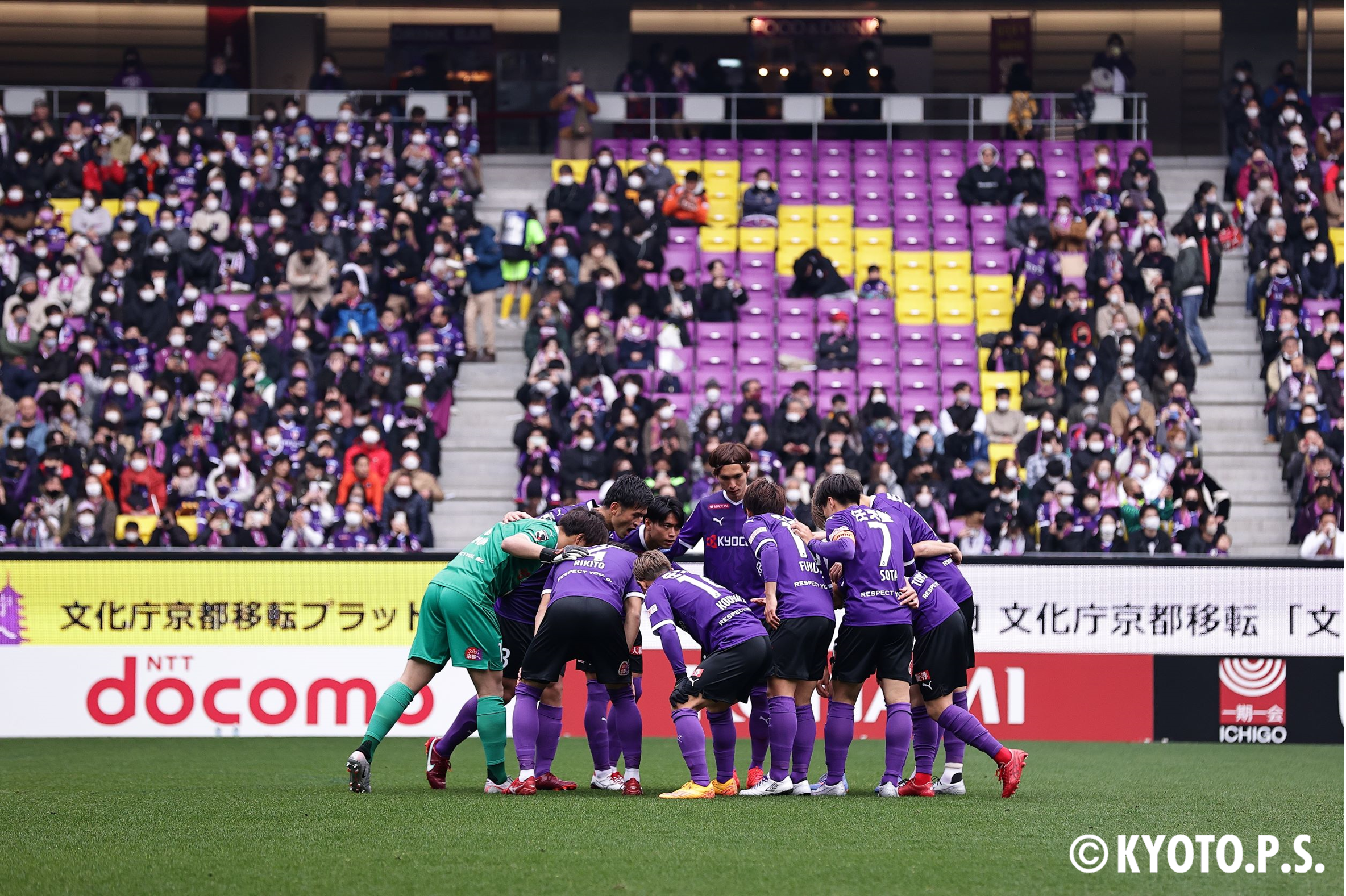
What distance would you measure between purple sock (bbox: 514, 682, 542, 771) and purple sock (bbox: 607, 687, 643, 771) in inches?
19.4

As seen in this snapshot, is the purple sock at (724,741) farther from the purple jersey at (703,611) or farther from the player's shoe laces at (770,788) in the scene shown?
the purple jersey at (703,611)

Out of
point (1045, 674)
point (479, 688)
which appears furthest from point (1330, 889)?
point (1045, 674)

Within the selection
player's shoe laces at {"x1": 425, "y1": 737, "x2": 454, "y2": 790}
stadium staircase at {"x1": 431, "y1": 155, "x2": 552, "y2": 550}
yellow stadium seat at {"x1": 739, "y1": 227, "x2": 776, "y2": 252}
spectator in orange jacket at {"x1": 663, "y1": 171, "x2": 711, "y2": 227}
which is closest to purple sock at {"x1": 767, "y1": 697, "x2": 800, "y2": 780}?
player's shoe laces at {"x1": 425, "y1": 737, "x2": 454, "y2": 790}

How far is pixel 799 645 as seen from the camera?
10.2 meters

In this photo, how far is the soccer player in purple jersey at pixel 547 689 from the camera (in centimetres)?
1045

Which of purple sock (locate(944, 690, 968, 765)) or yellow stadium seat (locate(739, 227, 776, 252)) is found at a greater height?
yellow stadium seat (locate(739, 227, 776, 252))

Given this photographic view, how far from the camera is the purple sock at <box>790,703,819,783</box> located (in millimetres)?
10312

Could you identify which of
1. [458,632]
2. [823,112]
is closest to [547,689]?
[458,632]

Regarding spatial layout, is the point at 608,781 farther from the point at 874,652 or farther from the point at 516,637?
the point at 874,652

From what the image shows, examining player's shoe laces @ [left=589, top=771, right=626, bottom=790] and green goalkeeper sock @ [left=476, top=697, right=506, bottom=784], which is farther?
player's shoe laces @ [left=589, top=771, right=626, bottom=790]

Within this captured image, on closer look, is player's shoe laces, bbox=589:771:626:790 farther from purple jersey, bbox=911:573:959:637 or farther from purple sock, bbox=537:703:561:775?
purple jersey, bbox=911:573:959:637

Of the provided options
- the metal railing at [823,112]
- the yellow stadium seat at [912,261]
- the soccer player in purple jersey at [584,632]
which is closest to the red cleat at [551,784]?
the soccer player in purple jersey at [584,632]

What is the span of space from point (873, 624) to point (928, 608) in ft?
1.45

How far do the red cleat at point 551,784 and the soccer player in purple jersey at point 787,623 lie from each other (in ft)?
3.71
